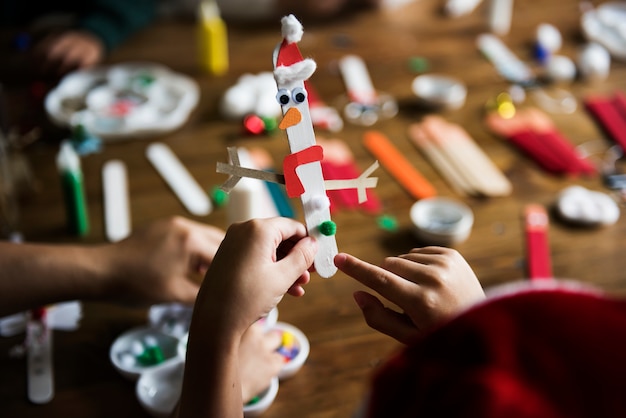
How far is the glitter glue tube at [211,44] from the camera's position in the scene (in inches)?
57.3

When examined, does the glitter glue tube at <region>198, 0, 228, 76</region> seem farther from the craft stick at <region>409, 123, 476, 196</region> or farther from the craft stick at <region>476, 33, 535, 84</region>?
the craft stick at <region>476, 33, 535, 84</region>

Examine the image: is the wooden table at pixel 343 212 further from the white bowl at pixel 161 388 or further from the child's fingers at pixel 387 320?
the child's fingers at pixel 387 320

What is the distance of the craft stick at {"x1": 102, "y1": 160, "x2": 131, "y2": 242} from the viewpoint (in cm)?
105

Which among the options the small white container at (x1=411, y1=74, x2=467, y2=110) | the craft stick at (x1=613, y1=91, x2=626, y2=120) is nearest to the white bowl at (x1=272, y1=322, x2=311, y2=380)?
the small white container at (x1=411, y1=74, x2=467, y2=110)

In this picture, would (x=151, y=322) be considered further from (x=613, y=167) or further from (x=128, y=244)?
Answer: (x=613, y=167)

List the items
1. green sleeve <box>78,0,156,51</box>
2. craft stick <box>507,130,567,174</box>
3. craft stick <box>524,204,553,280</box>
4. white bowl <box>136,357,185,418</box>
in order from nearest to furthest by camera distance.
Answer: white bowl <box>136,357,185,418</box>
craft stick <box>524,204,553,280</box>
craft stick <box>507,130,567,174</box>
green sleeve <box>78,0,156,51</box>

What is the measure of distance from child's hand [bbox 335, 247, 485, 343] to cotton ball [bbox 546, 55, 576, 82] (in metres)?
0.94

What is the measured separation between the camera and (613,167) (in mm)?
1233

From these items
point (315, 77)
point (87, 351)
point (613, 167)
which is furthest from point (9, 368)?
point (613, 167)

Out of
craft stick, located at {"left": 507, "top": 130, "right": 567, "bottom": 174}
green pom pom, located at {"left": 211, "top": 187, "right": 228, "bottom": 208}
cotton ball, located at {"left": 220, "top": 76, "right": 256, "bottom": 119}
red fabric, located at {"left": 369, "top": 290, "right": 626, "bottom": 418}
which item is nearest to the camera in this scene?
red fabric, located at {"left": 369, "top": 290, "right": 626, "bottom": 418}

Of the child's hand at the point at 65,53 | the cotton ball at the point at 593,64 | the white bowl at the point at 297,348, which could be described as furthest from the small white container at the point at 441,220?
the child's hand at the point at 65,53

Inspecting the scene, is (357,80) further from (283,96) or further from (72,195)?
(283,96)

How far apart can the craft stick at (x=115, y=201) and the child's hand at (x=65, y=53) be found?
369 millimetres

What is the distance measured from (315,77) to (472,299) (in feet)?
2.95
